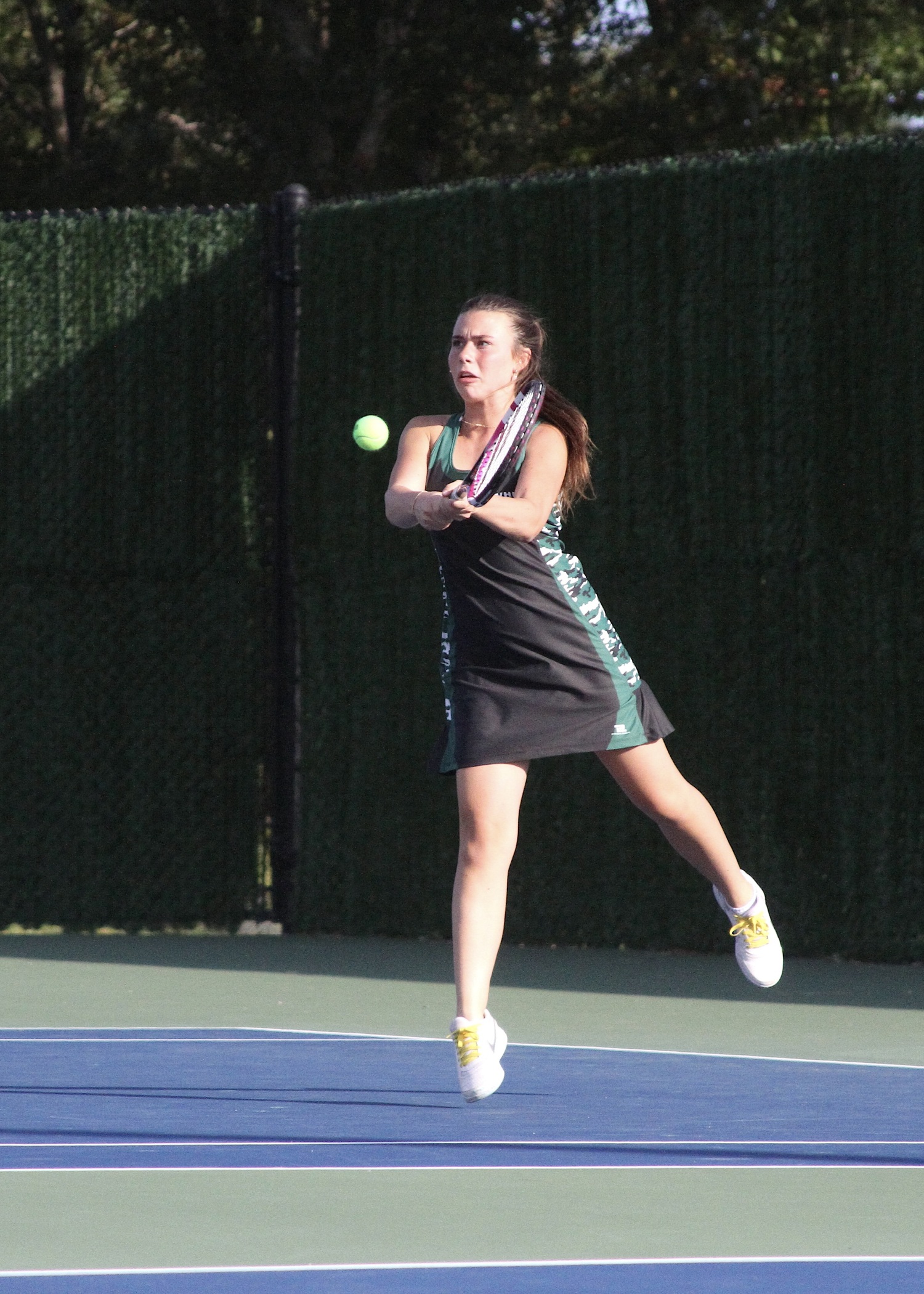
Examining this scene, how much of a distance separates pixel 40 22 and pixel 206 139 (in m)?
1.76

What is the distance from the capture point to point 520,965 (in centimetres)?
822

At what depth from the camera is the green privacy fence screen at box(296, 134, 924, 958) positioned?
8000 mm

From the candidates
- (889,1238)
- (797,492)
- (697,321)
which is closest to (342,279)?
(697,321)

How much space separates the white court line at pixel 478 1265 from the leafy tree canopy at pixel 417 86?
45.2ft

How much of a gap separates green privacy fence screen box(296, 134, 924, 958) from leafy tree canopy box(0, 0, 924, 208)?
763 centimetres

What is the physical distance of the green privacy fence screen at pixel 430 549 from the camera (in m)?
8.05

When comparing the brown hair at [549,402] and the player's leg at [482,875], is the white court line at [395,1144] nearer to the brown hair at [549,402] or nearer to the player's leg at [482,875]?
the player's leg at [482,875]

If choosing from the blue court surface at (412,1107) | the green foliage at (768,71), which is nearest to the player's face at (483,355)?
the blue court surface at (412,1107)

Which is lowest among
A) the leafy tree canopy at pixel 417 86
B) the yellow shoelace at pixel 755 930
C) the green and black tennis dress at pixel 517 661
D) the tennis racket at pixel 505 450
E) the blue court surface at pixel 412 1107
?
the blue court surface at pixel 412 1107

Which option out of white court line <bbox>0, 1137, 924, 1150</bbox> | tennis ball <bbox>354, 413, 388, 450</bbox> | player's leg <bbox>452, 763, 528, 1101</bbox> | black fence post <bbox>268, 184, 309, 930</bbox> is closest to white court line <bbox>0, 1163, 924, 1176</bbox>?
white court line <bbox>0, 1137, 924, 1150</bbox>

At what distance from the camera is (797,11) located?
16594mm

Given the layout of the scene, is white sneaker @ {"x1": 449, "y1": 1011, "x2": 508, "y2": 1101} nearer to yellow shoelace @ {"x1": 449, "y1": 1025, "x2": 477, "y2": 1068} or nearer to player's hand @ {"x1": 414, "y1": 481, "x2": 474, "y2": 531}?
yellow shoelace @ {"x1": 449, "y1": 1025, "x2": 477, "y2": 1068}

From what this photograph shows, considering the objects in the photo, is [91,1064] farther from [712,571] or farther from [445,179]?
[445,179]

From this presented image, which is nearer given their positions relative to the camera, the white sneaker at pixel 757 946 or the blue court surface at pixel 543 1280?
the blue court surface at pixel 543 1280
